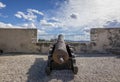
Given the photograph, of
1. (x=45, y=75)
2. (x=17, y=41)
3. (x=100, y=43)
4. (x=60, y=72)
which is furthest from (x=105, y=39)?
(x=45, y=75)

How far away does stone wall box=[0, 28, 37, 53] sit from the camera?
1130 cm

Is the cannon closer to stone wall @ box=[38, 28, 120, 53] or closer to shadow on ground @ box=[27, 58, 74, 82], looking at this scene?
shadow on ground @ box=[27, 58, 74, 82]

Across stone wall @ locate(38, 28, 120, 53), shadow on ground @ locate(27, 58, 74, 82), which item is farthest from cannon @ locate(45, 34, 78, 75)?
stone wall @ locate(38, 28, 120, 53)

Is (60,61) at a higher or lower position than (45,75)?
higher

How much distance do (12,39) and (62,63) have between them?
17.5ft

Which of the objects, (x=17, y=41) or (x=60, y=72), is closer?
(x=60, y=72)

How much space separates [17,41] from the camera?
1134 centimetres

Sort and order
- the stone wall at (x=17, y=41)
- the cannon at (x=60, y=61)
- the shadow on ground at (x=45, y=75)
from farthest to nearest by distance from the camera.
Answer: the stone wall at (x=17, y=41) → the cannon at (x=60, y=61) → the shadow on ground at (x=45, y=75)

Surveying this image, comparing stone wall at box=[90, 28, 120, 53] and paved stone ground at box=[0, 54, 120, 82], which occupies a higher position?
stone wall at box=[90, 28, 120, 53]

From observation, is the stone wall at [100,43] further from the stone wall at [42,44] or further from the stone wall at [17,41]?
the stone wall at [17,41]

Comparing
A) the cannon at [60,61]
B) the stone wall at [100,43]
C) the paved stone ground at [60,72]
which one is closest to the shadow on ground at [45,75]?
the paved stone ground at [60,72]

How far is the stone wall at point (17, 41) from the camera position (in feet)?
37.1

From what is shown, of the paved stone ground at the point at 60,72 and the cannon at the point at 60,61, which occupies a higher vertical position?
the cannon at the point at 60,61

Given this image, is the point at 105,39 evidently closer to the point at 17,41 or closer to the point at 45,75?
the point at 17,41
